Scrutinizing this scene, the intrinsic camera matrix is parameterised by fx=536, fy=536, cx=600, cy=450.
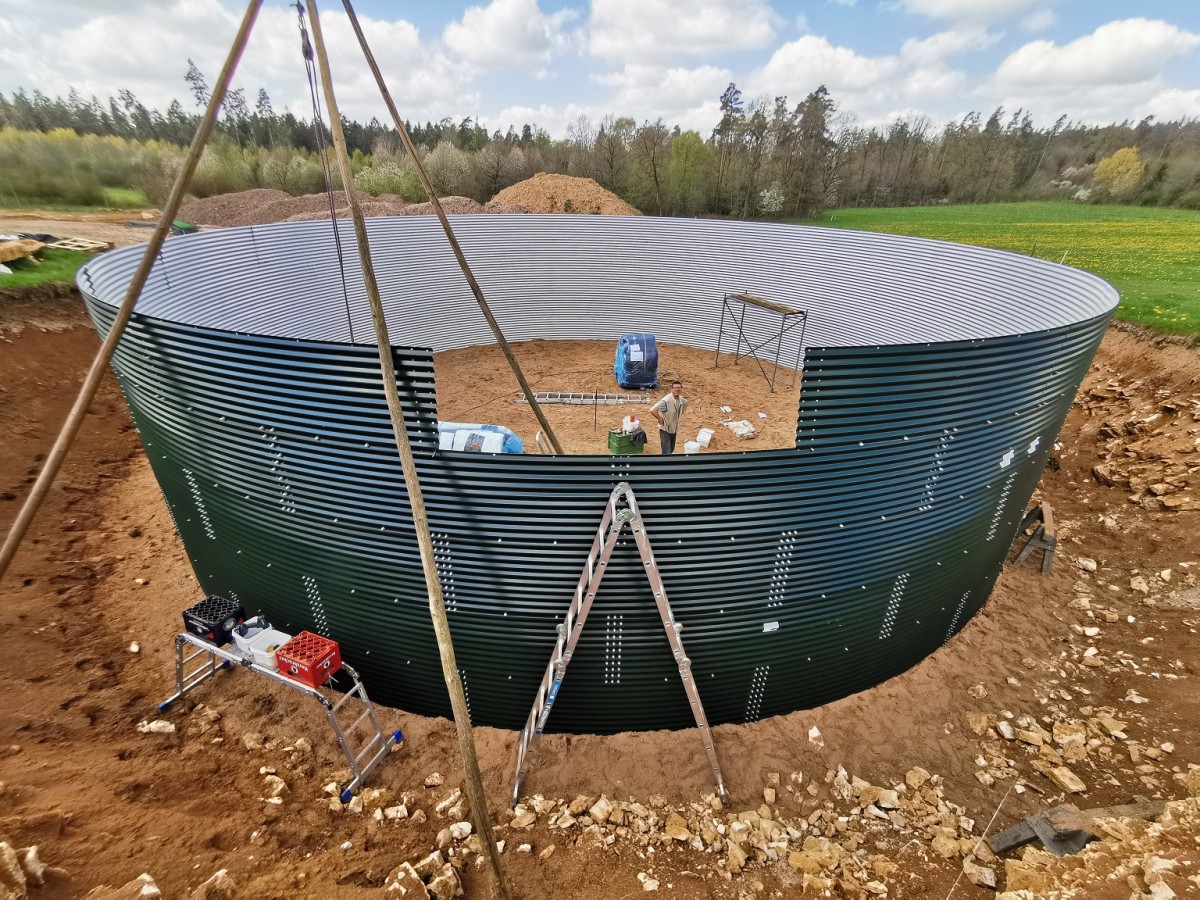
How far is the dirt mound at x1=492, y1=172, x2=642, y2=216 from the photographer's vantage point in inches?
1245

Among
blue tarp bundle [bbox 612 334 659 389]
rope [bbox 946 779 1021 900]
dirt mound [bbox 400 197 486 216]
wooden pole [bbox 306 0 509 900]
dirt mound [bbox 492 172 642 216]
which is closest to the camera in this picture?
wooden pole [bbox 306 0 509 900]

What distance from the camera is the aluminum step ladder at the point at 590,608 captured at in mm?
4734

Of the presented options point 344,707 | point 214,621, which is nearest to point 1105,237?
point 344,707

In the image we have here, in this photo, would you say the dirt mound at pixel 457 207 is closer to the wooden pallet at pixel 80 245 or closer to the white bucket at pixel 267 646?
the wooden pallet at pixel 80 245

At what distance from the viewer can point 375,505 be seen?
5.11 meters

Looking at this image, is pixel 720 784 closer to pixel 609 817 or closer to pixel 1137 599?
pixel 609 817

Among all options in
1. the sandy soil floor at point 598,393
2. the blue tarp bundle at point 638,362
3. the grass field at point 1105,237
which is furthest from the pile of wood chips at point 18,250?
the grass field at point 1105,237

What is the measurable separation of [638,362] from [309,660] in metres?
12.2

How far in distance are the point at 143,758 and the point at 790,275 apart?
18599mm

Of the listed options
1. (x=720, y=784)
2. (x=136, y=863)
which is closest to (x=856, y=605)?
(x=720, y=784)

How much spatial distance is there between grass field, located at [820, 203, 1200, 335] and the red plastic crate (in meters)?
18.4

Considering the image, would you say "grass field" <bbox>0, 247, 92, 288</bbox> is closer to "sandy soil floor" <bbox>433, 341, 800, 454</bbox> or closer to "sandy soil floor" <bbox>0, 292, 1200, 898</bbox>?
"sandy soil floor" <bbox>0, 292, 1200, 898</bbox>

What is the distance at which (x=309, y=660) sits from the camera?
16.7ft

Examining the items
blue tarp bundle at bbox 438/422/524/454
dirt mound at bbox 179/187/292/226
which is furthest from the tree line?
blue tarp bundle at bbox 438/422/524/454
